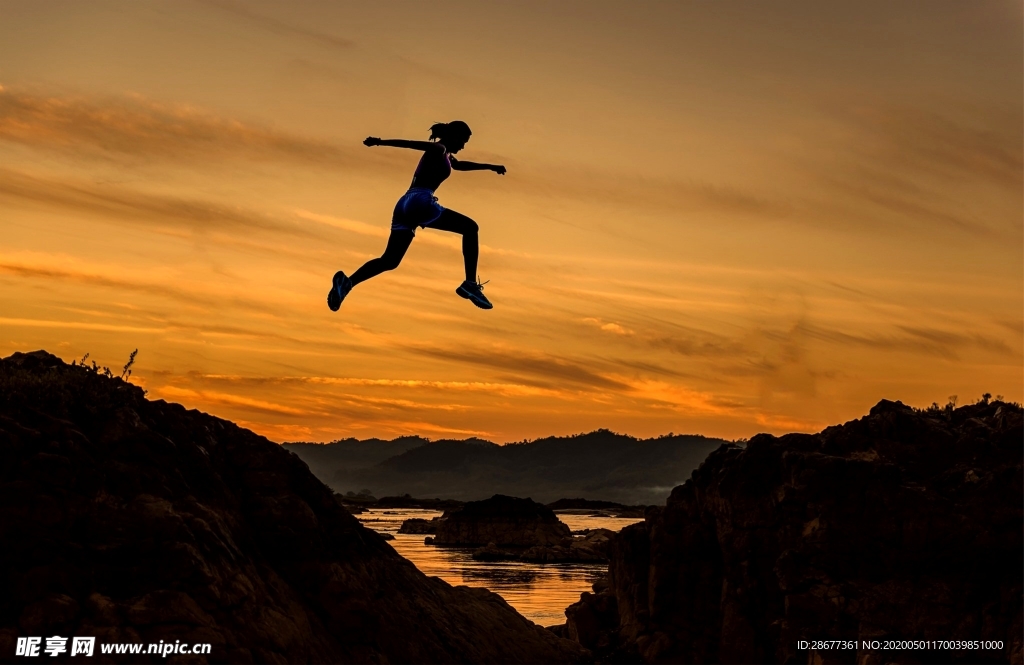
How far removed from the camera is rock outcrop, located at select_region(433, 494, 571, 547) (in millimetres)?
137125

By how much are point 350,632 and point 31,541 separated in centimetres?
604

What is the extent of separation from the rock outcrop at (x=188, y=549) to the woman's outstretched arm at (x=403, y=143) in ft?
25.3

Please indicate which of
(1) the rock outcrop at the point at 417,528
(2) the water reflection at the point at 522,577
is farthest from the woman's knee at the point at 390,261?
(1) the rock outcrop at the point at 417,528

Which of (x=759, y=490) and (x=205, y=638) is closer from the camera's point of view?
(x=205, y=638)

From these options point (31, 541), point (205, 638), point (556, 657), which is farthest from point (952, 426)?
point (31, 541)

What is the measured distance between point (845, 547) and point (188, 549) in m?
16.5

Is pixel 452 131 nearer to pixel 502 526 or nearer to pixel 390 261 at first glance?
pixel 390 261

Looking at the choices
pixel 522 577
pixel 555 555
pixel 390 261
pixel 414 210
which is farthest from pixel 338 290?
pixel 555 555

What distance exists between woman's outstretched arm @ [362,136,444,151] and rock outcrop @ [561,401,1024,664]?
52.6ft

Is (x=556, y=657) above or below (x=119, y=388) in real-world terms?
below

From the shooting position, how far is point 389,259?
703 inches

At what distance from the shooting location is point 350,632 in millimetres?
21000

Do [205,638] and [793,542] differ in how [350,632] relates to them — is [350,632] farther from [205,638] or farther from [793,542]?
[793,542]

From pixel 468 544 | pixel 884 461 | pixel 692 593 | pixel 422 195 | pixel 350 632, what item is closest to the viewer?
pixel 422 195
